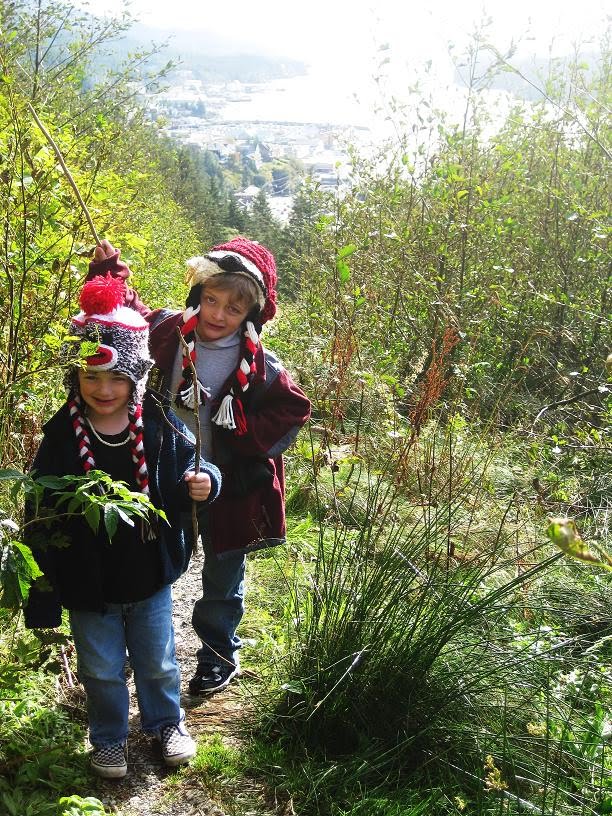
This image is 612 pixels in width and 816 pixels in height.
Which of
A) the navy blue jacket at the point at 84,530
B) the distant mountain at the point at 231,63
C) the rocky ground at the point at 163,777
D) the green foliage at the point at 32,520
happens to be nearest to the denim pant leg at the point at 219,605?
the rocky ground at the point at 163,777

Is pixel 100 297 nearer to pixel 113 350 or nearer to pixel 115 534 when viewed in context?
pixel 113 350

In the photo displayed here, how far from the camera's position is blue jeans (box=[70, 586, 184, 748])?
2.60 m

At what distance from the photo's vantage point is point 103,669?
260 centimetres

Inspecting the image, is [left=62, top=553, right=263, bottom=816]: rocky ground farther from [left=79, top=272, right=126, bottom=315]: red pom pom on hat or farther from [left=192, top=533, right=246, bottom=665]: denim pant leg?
[left=79, top=272, right=126, bottom=315]: red pom pom on hat

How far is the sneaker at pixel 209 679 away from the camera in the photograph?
322 cm

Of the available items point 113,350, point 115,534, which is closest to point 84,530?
point 115,534

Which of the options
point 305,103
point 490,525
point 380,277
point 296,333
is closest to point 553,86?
point 380,277

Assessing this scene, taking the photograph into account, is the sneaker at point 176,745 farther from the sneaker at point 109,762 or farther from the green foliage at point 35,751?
the green foliage at point 35,751

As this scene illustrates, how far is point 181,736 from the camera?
2785 mm

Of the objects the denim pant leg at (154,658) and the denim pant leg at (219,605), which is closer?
the denim pant leg at (154,658)

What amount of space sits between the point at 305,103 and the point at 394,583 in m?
55.9

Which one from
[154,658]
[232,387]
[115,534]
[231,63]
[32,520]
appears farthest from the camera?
[231,63]

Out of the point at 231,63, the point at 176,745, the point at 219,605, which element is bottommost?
the point at 176,745

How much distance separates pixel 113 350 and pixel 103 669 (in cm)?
105
